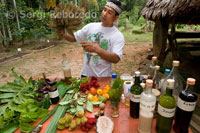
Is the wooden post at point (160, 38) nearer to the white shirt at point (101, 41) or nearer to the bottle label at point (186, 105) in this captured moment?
the white shirt at point (101, 41)

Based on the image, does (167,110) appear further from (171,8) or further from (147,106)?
(171,8)

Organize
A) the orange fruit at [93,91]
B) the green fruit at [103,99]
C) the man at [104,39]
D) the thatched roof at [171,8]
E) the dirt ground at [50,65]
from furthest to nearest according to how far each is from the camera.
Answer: the dirt ground at [50,65] < the thatched roof at [171,8] < the man at [104,39] < the orange fruit at [93,91] < the green fruit at [103,99]

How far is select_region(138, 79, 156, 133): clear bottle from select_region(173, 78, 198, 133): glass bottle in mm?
203

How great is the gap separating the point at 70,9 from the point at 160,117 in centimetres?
161

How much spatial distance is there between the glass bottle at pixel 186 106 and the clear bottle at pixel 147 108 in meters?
0.20

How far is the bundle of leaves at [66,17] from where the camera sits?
1734mm

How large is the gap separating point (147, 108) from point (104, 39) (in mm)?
1436

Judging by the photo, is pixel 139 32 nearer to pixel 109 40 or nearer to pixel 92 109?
pixel 109 40

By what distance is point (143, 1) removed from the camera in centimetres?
2191

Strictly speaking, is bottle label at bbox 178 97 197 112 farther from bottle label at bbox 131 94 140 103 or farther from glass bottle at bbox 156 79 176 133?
bottle label at bbox 131 94 140 103

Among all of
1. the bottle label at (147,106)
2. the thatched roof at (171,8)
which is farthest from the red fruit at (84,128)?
the thatched roof at (171,8)

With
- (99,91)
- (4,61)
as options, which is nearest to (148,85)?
(99,91)

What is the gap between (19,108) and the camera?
1295 mm

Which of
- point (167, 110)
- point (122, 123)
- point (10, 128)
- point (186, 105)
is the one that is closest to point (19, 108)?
point (10, 128)
